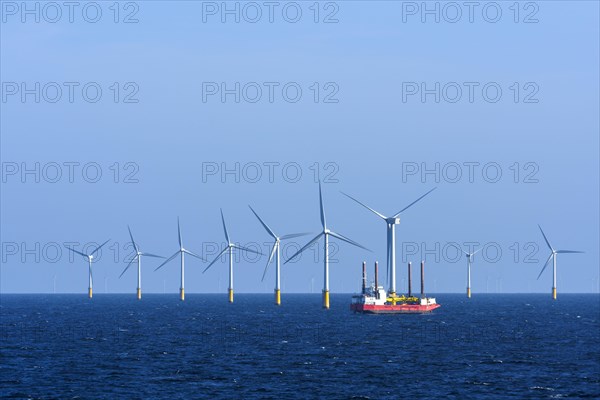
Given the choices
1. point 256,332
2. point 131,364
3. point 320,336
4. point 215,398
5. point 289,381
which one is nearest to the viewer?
point 215,398

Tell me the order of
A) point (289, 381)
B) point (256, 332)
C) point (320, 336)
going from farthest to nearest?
point (256, 332) < point (320, 336) < point (289, 381)

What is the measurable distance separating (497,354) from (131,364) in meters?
48.6

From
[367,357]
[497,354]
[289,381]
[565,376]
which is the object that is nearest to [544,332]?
[497,354]

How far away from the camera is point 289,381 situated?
344ft

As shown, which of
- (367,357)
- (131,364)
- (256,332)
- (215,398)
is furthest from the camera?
(256,332)

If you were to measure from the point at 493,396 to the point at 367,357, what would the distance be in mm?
41343

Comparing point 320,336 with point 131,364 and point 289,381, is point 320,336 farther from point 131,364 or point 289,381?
point 289,381

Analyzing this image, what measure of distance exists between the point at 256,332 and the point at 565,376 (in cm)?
8832

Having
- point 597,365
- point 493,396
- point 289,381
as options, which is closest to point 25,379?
point 289,381

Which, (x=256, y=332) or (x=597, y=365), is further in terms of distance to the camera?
(x=256, y=332)

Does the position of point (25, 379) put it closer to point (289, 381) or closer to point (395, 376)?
point (289, 381)

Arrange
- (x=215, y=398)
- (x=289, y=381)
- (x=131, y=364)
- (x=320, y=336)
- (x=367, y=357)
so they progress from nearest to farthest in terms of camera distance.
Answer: (x=215, y=398) < (x=289, y=381) < (x=131, y=364) < (x=367, y=357) < (x=320, y=336)

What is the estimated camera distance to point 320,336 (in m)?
177

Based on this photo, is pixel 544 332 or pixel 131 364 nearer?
pixel 131 364
